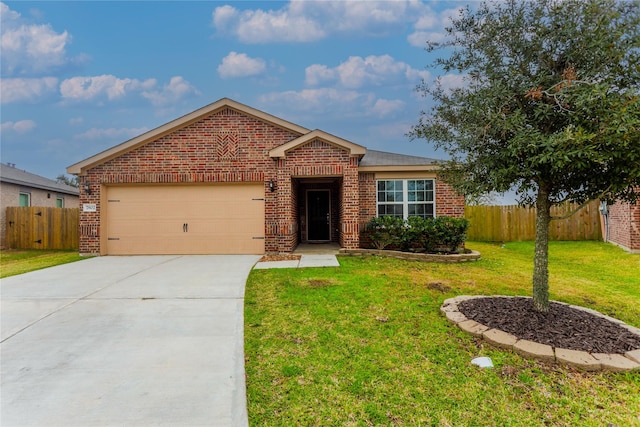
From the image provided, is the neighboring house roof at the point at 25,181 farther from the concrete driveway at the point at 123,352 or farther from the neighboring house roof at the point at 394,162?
the neighboring house roof at the point at 394,162

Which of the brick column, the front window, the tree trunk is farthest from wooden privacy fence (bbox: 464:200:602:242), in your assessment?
the tree trunk

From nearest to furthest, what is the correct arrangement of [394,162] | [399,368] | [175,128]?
[399,368]
[175,128]
[394,162]

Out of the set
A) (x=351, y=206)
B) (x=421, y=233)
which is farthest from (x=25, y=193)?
(x=421, y=233)

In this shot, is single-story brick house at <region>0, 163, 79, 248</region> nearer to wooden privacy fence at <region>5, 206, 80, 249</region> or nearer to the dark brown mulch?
wooden privacy fence at <region>5, 206, 80, 249</region>

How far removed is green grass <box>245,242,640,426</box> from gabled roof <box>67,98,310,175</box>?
6235 millimetres

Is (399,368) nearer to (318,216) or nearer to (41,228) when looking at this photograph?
(318,216)

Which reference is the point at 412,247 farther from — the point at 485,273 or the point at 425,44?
the point at 425,44

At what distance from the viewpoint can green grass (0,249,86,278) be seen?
8.38 meters

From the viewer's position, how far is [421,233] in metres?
9.49

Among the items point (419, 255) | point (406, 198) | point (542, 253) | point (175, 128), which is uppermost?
point (175, 128)

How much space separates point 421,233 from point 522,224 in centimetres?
761

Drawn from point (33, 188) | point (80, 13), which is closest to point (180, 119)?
point (80, 13)

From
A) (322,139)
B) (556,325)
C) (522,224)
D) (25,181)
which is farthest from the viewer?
(25,181)

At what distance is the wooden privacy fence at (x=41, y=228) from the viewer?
43.2 ft
